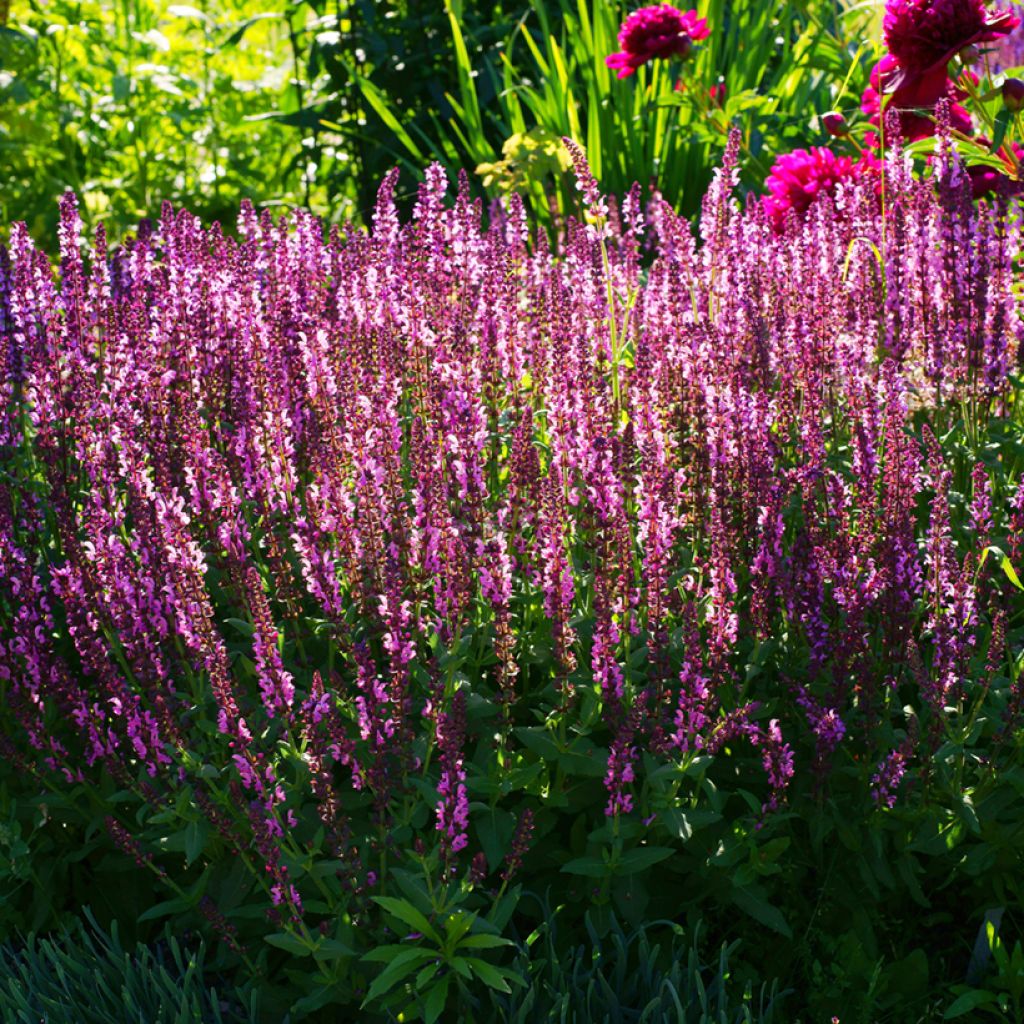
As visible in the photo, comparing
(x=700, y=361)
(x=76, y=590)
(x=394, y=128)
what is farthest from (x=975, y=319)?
(x=394, y=128)

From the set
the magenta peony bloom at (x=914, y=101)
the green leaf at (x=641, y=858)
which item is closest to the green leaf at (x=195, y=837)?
the green leaf at (x=641, y=858)

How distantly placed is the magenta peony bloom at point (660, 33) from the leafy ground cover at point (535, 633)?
95cm

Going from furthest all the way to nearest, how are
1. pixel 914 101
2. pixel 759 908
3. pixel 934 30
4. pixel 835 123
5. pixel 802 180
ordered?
pixel 802 180, pixel 835 123, pixel 914 101, pixel 934 30, pixel 759 908

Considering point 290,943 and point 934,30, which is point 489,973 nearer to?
point 290,943

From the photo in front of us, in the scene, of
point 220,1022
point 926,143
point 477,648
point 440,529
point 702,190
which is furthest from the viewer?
point 702,190

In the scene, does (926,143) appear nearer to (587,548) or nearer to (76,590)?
(587,548)

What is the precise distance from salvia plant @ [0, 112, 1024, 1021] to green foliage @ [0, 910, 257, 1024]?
12 cm

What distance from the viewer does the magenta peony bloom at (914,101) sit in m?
4.27

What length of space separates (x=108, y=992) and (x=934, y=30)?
3610 mm

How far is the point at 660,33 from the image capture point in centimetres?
504

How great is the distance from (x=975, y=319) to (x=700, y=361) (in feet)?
2.76

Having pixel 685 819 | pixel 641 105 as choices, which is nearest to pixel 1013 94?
pixel 685 819

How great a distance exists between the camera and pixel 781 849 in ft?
9.36

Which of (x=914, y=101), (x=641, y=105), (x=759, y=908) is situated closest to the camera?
(x=759, y=908)
